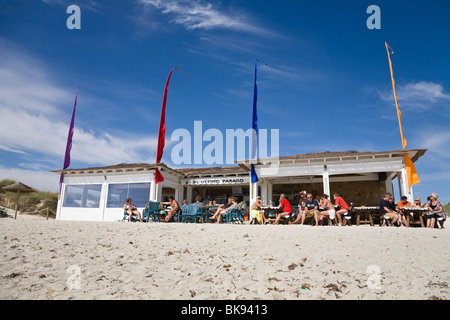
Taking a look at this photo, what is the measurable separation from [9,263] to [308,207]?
8.01 m

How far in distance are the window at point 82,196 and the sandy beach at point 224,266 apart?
1059 cm

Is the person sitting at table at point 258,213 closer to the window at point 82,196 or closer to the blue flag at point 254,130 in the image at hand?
the blue flag at point 254,130

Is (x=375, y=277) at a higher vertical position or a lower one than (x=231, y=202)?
lower

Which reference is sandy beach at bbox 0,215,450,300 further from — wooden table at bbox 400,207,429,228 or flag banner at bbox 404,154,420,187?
flag banner at bbox 404,154,420,187

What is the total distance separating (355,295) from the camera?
3.49m

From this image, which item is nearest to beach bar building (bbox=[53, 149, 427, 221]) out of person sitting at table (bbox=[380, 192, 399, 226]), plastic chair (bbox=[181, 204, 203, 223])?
plastic chair (bbox=[181, 204, 203, 223])

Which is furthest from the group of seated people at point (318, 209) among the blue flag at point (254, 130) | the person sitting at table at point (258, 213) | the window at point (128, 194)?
the window at point (128, 194)

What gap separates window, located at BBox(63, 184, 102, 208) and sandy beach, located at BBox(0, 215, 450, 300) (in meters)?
10.6

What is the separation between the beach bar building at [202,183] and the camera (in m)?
13.7

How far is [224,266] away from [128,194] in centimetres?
1262

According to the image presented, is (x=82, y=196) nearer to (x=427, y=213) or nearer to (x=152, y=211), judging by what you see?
(x=152, y=211)

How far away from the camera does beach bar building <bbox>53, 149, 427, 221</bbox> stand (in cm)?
1374
